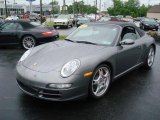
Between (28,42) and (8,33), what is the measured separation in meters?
0.89

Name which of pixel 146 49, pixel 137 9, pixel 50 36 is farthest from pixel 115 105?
pixel 137 9

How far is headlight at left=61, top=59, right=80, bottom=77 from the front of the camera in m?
3.87

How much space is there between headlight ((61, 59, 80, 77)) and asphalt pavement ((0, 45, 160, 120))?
62 cm

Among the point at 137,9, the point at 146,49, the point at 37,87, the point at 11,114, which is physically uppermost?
the point at 137,9

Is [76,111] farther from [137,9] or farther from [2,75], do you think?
[137,9]

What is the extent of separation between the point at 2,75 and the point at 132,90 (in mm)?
3196

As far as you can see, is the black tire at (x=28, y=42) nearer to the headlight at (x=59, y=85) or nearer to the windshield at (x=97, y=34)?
the windshield at (x=97, y=34)

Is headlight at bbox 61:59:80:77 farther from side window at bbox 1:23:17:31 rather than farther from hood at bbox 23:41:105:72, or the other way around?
side window at bbox 1:23:17:31

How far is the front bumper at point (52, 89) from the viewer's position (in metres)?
3.79

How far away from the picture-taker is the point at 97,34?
518cm

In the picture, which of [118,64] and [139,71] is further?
[139,71]

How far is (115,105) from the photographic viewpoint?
417 cm

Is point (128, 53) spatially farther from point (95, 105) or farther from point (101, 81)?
point (95, 105)

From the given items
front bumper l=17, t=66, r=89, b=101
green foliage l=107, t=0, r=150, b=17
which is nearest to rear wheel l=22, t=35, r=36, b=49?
front bumper l=17, t=66, r=89, b=101
